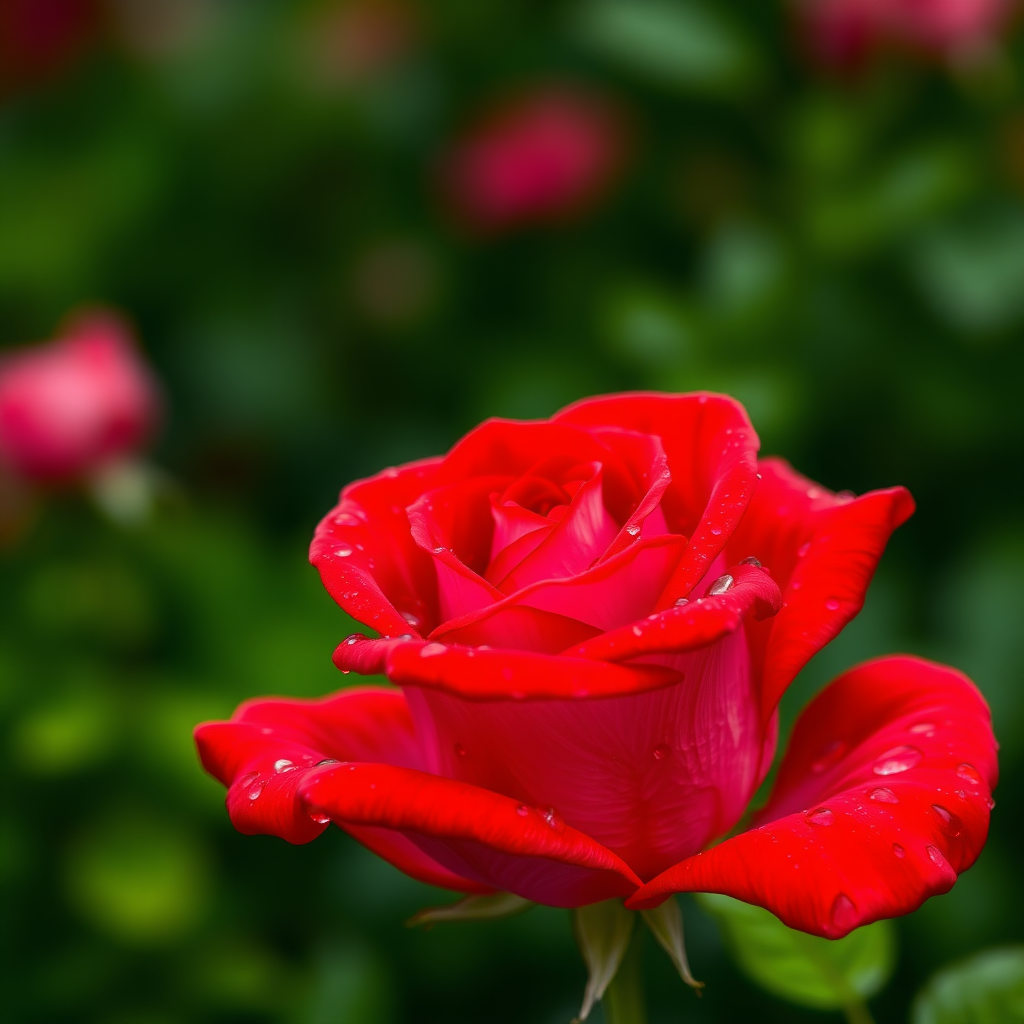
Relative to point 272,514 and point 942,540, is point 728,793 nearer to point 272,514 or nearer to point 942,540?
point 942,540

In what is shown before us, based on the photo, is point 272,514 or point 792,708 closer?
point 792,708

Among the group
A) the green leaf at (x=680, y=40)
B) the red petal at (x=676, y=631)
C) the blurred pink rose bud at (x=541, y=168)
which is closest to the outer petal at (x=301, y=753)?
the red petal at (x=676, y=631)

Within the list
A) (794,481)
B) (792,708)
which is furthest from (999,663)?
(794,481)

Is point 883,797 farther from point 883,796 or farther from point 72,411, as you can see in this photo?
point 72,411

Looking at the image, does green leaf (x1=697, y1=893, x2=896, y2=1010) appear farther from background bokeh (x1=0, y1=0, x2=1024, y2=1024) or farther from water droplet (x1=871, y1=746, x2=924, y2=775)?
background bokeh (x1=0, y1=0, x2=1024, y2=1024)

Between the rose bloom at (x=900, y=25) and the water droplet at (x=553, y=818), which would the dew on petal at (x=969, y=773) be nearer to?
the water droplet at (x=553, y=818)

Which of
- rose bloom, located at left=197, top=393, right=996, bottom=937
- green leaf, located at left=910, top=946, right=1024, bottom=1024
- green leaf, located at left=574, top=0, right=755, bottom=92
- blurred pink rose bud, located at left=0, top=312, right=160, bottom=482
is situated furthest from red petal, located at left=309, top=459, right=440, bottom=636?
green leaf, located at left=574, top=0, right=755, bottom=92
